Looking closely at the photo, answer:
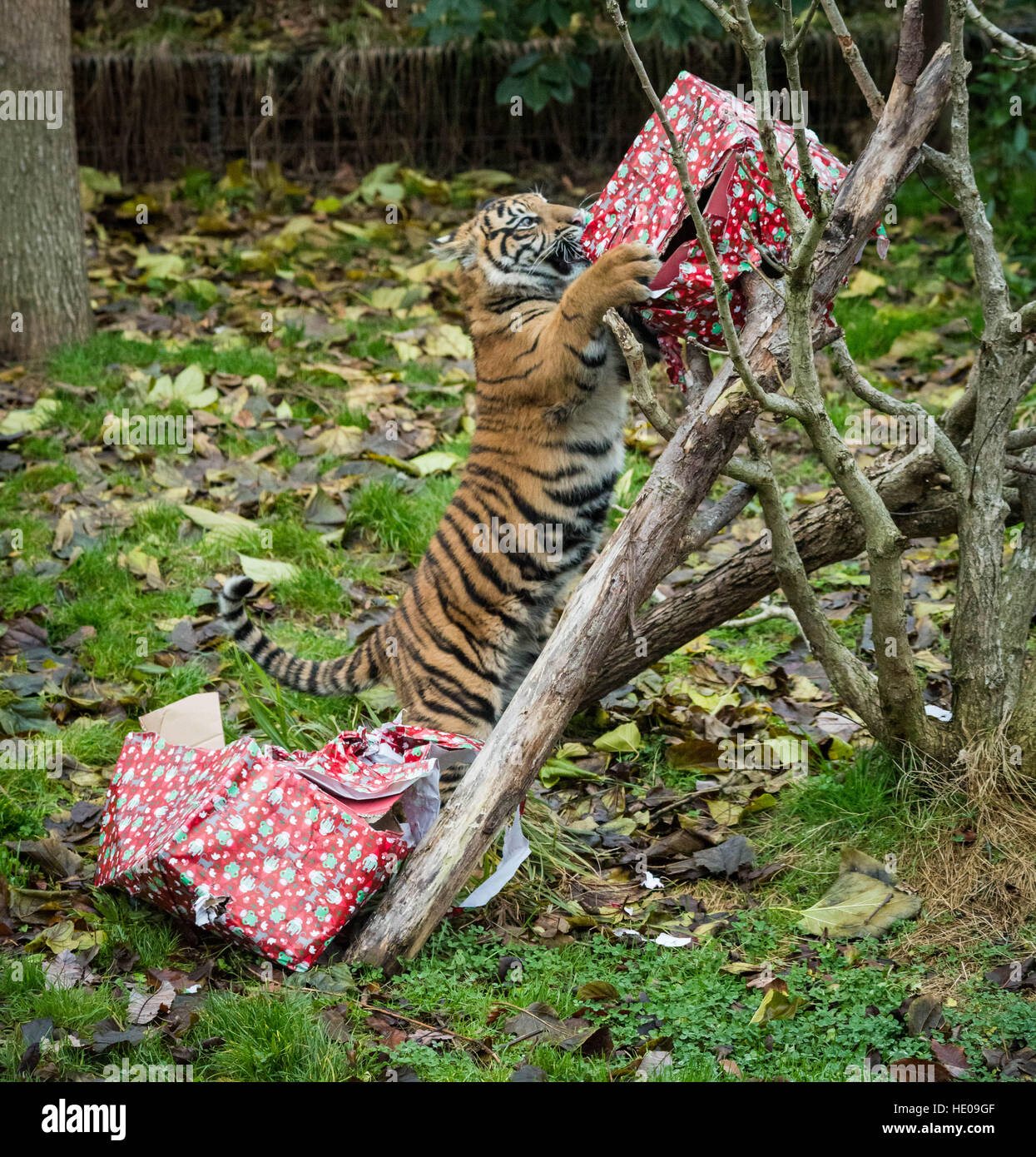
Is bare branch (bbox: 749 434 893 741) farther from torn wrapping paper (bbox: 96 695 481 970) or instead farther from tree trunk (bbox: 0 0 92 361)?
tree trunk (bbox: 0 0 92 361)

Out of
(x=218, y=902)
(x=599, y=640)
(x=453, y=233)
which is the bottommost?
(x=218, y=902)

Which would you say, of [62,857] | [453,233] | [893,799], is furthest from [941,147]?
[62,857]

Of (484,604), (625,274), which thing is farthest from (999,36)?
(484,604)

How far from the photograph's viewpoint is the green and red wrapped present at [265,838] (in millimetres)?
3004

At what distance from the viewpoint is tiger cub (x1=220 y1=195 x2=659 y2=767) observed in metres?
3.97

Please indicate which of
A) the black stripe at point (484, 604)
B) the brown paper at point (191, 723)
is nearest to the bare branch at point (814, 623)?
the black stripe at point (484, 604)

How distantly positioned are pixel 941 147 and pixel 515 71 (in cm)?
284

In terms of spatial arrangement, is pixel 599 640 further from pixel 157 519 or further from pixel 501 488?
pixel 157 519

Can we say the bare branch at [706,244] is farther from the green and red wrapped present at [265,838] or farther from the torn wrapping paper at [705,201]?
the green and red wrapped present at [265,838]

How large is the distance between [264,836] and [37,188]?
477cm

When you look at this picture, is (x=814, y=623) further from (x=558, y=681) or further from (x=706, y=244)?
(x=706, y=244)

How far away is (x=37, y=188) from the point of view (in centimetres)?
648

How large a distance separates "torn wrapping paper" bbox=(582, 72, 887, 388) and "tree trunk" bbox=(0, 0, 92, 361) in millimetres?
4150

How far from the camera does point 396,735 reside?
348cm
